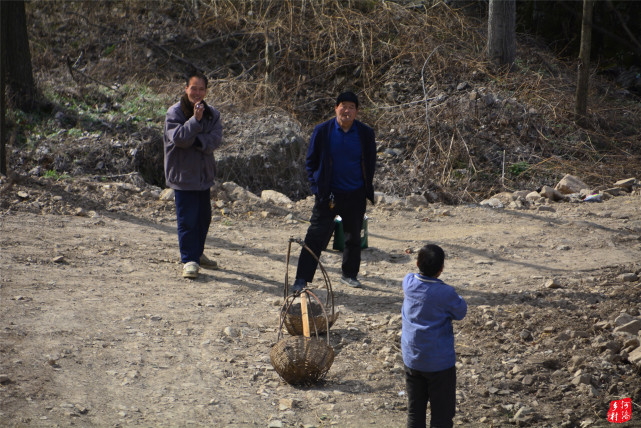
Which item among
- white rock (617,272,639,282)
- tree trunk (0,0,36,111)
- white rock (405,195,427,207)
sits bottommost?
white rock (617,272,639,282)

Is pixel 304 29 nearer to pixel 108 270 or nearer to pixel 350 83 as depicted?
pixel 350 83

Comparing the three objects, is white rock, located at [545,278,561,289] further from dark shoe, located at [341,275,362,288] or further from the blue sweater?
the blue sweater

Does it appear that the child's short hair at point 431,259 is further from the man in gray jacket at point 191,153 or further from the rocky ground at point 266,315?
the man in gray jacket at point 191,153

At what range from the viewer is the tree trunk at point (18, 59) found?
33.6ft

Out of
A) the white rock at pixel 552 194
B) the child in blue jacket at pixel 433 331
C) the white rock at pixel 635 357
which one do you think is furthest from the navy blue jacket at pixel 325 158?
the white rock at pixel 552 194

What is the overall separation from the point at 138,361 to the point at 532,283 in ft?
11.9

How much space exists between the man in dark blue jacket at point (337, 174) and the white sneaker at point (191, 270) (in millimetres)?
1046

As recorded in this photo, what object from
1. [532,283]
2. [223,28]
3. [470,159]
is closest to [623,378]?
[532,283]

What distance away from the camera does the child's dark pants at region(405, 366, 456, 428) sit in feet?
11.1

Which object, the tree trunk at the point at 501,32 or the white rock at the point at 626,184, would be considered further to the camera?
the tree trunk at the point at 501,32

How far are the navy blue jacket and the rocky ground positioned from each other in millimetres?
1082

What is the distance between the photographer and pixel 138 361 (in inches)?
176

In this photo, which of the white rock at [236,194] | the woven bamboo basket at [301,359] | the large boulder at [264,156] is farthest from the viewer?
the large boulder at [264,156]

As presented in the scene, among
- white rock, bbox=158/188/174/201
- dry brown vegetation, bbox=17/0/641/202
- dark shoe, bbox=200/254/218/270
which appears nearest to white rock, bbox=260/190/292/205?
white rock, bbox=158/188/174/201
